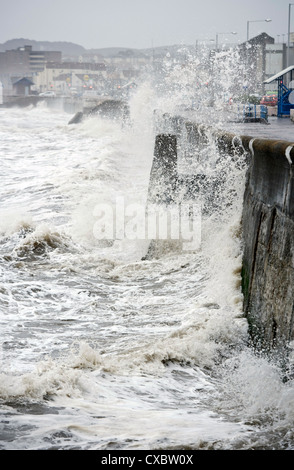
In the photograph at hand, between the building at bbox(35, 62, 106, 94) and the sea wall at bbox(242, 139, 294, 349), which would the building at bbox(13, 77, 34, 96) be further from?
the sea wall at bbox(242, 139, 294, 349)

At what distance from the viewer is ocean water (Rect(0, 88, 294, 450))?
16.2 feet

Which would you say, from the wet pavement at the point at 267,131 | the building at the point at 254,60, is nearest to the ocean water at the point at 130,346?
the wet pavement at the point at 267,131

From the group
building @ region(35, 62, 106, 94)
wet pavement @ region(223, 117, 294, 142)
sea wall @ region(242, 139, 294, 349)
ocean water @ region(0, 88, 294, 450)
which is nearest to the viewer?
ocean water @ region(0, 88, 294, 450)

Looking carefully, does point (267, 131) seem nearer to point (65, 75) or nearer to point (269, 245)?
point (269, 245)

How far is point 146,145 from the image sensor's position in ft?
103

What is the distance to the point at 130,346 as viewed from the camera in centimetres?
707

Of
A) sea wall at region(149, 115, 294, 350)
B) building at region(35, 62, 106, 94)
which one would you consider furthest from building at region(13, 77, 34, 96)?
sea wall at region(149, 115, 294, 350)

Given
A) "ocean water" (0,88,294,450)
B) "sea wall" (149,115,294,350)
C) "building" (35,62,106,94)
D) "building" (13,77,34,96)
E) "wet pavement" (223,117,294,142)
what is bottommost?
"ocean water" (0,88,294,450)

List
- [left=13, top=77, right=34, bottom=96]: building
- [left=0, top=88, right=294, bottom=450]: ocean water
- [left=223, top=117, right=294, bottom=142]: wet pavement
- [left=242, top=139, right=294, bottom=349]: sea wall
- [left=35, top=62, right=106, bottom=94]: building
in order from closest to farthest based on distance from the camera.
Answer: [left=0, top=88, right=294, bottom=450]: ocean water
[left=242, top=139, right=294, bottom=349]: sea wall
[left=223, top=117, right=294, bottom=142]: wet pavement
[left=13, top=77, right=34, bottom=96]: building
[left=35, top=62, right=106, bottom=94]: building

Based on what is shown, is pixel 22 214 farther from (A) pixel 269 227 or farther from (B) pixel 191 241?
(A) pixel 269 227

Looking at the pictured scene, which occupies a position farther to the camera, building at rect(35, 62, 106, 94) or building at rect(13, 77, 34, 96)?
building at rect(35, 62, 106, 94)

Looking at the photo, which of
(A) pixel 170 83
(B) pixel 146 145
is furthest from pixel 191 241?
(A) pixel 170 83

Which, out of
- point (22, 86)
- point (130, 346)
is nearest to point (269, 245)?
point (130, 346)

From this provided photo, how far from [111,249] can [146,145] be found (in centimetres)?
1921
